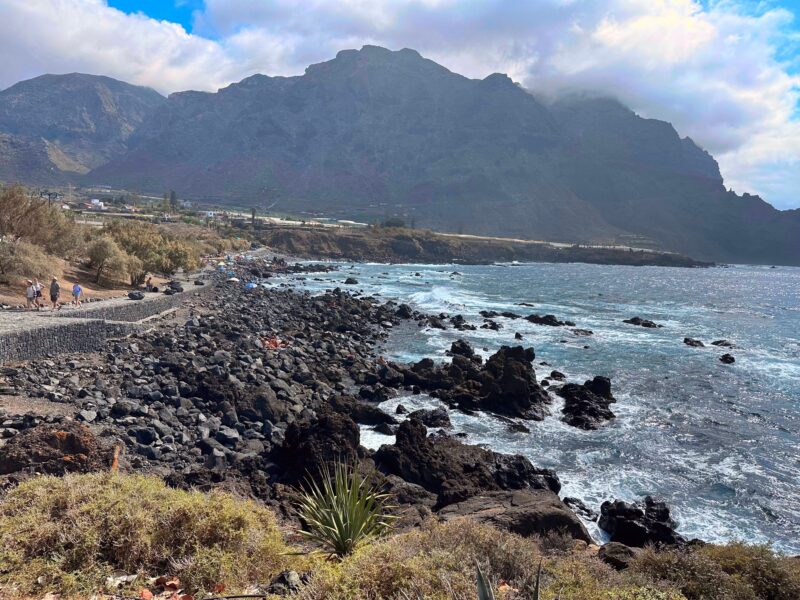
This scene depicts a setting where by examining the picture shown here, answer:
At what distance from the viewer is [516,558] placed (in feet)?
19.7

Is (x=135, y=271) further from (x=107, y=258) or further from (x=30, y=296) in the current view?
(x=30, y=296)

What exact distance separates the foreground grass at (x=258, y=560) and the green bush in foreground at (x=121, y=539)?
0.01 metres

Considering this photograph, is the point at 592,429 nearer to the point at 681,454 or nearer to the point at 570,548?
the point at 681,454

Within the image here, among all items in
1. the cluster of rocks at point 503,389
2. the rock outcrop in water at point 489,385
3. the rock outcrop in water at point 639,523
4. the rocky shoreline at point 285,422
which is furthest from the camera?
the rock outcrop in water at point 489,385

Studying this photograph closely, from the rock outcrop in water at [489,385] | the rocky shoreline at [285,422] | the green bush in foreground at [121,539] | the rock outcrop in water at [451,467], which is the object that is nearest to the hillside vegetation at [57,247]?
the rocky shoreline at [285,422]

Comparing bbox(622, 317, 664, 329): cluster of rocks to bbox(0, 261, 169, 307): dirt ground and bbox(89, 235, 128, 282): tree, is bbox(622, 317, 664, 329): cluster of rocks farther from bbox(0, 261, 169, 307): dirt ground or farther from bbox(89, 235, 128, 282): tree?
bbox(89, 235, 128, 282): tree

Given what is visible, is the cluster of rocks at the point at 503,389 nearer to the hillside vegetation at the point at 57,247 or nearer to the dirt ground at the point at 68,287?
the dirt ground at the point at 68,287

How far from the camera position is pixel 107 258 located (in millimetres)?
32875

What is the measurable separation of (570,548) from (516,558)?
3.09 meters

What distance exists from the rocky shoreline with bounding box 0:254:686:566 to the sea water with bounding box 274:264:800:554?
1263mm

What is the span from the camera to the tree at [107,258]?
33.0 m

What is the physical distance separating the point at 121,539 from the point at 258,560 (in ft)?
5.35

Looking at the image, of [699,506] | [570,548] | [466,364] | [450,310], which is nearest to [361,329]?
[466,364]

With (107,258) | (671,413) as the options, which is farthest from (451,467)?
(107,258)
